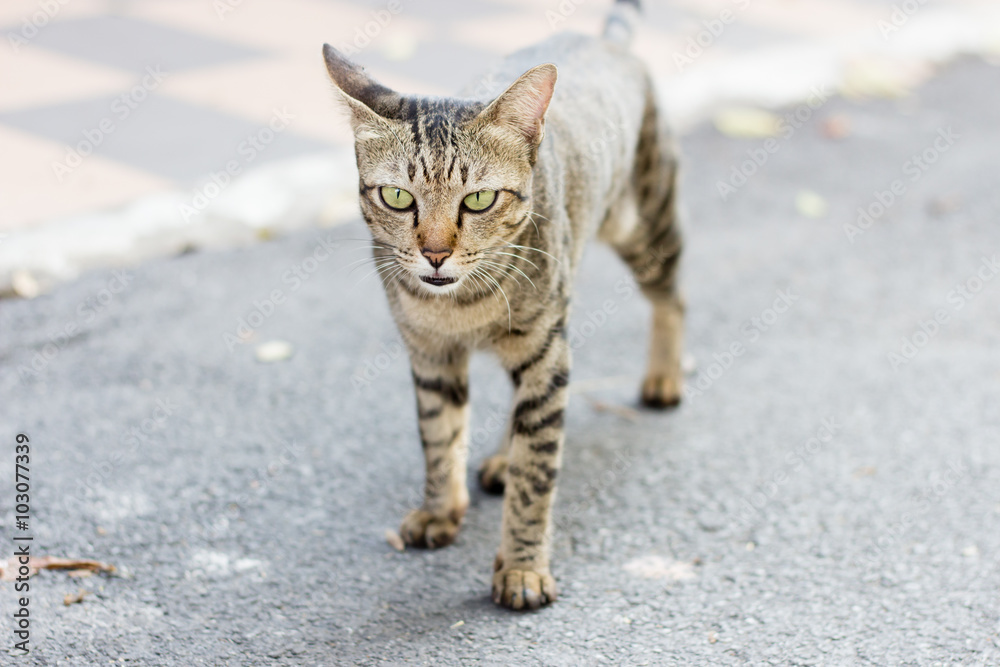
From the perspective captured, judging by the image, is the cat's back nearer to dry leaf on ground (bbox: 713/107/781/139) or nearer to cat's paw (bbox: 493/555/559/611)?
cat's paw (bbox: 493/555/559/611)

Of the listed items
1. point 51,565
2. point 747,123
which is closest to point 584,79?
point 51,565

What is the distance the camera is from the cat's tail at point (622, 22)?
3393 millimetres

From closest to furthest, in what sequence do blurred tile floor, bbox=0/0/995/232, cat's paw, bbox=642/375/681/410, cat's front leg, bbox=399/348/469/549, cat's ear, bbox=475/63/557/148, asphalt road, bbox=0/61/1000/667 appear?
cat's ear, bbox=475/63/557/148 → asphalt road, bbox=0/61/1000/667 → cat's front leg, bbox=399/348/469/549 → cat's paw, bbox=642/375/681/410 → blurred tile floor, bbox=0/0/995/232

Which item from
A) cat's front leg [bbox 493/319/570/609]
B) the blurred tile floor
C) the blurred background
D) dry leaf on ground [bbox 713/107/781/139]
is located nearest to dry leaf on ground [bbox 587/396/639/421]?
cat's front leg [bbox 493/319/570/609]

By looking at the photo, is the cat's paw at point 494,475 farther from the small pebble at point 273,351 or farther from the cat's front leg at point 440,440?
the small pebble at point 273,351

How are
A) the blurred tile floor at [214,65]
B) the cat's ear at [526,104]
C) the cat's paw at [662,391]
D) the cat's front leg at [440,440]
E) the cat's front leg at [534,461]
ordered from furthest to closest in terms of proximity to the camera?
the blurred tile floor at [214,65]
the cat's paw at [662,391]
the cat's front leg at [440,440]
the cat's front leg at [534,461]
the cat's ear at [526,104]

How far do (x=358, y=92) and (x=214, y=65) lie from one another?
4.02 meters

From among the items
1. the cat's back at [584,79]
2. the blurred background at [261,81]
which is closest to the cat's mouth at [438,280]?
the cat's back at [584,79]

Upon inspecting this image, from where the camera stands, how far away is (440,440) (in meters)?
2.72

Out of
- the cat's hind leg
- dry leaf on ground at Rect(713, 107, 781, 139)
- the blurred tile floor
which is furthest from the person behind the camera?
dry leaf on ground at Rect(713, 107, 781, 139)

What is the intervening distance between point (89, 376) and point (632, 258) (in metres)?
2.12

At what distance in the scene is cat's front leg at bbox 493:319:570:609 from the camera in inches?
98.3

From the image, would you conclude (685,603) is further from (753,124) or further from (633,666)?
(753,124)

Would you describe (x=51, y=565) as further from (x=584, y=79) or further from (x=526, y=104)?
(x=584, y=79)
